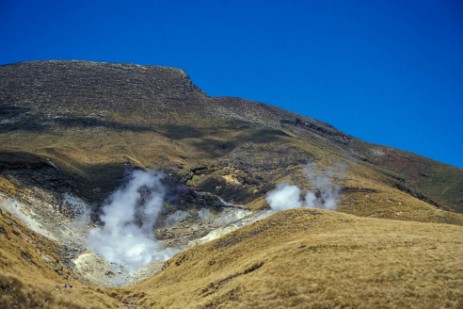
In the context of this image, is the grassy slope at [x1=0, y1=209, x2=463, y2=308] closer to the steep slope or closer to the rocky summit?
the rocky summit

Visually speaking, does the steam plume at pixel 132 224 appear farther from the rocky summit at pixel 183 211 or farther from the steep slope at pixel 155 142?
the steep slope at pixel 155 142

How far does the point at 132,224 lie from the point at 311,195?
93.0 feet

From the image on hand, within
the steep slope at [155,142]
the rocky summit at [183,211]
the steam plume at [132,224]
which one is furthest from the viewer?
the steep slope at [155,142]

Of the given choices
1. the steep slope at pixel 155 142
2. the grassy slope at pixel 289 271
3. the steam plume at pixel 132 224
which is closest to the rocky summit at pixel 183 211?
the grassy slope at pixel 289 271

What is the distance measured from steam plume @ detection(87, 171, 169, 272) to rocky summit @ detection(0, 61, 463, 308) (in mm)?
261

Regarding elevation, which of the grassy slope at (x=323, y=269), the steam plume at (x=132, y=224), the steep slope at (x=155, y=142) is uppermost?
the steep slope at (x=155, y=142)

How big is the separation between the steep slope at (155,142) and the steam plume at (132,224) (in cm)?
280

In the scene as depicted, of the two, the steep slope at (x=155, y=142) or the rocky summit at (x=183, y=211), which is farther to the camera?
the steep slope at (x=155, y=142)

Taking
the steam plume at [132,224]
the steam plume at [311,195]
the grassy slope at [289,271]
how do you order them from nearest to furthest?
the grassy slope at [289,271]
the steam plume at [132,224]
the steam plume at [311,195]

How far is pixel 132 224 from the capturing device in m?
56.9

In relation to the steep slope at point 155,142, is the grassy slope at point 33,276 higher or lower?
lower

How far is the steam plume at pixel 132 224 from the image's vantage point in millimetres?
47688

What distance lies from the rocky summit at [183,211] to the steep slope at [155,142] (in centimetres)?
41

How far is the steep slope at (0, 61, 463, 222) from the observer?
64500 millimetres
